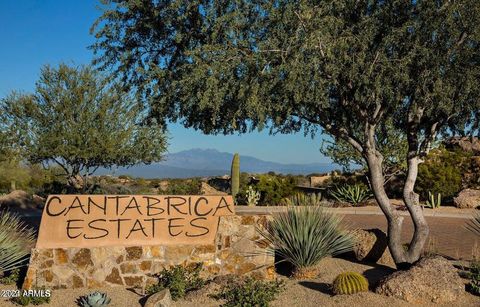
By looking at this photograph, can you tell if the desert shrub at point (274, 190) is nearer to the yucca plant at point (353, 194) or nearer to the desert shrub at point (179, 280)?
the yucca plant at point (353, 194)

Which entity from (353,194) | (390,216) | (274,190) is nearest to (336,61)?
(390,216)

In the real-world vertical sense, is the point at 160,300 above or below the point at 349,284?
below

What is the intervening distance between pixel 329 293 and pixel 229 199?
2.95 metres

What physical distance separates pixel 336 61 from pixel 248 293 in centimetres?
482

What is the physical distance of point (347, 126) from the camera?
41.3 ft

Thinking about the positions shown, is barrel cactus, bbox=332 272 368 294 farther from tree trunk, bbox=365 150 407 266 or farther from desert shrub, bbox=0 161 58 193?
desert shrub, bbox=0 161 58 193

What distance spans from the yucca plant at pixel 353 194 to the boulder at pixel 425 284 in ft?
56.9

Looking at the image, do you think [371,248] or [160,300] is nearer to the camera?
[160,300]

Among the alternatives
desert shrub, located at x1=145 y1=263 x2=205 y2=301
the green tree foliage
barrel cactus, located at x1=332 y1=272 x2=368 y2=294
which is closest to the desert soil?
barrel cactus, located at x1=332 y1=272 x2=368 y2=294

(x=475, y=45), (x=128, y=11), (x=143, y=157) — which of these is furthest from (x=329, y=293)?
(x=143, y=157)

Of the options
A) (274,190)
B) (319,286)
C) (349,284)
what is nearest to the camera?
(349,284)

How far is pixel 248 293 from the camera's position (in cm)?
A: 895

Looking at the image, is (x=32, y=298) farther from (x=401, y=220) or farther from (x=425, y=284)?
(x=401, y=220)

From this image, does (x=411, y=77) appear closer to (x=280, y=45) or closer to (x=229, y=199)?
(x=280, y=45)
